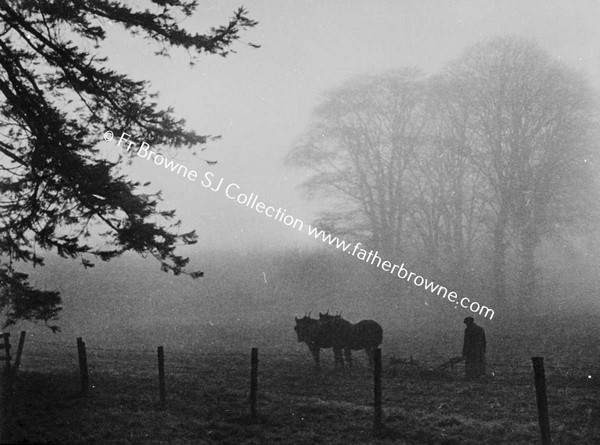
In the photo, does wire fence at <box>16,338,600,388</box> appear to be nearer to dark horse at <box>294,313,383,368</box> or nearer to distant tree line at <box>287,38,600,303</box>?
dark horse at <box>294,313,383,368</box>

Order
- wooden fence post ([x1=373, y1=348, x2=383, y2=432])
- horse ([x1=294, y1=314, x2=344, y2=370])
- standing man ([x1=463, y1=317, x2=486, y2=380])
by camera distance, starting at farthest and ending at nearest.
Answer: horse ([x1=294, y1=314, x2=344, y2=370]) < standing man ([x1=463, y1=317, x2=486, y2=380]) < wooden fence post ([x1=373, y1=348, x2=383, y2=432])

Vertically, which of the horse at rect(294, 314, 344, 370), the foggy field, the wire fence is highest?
the horse at rect(294, 314, 344, 370)

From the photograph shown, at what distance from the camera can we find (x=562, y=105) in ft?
78.3

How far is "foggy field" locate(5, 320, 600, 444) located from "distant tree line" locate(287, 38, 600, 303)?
31.7 feet

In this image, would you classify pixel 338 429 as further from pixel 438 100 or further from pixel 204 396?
pixel 438 100

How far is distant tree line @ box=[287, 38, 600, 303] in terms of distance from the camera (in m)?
24.1

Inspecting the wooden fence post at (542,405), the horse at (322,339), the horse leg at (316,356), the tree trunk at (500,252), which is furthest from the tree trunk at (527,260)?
the wooden fence post at (542,405)

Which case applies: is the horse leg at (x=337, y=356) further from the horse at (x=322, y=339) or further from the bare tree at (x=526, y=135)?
the bare tree at (x=526, y=135)

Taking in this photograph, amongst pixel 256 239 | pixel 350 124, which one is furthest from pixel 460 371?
pixel 256 239

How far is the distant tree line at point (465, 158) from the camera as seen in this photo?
2412 centimetres

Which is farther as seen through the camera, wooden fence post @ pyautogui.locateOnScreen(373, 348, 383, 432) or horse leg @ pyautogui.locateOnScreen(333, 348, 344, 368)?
horse leg @ pyautogui.locateOnScreen(333, 348, 344, 368)

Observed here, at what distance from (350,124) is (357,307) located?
10682 mm

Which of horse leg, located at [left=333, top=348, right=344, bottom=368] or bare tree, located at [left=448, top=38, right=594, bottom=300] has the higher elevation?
bare tree, located at [left=448, top=38, right=594, bottom=300]

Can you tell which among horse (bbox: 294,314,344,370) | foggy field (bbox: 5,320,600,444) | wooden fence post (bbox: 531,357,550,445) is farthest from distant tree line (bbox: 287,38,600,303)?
wooden fence post (bbox: 531,357,550,445)
